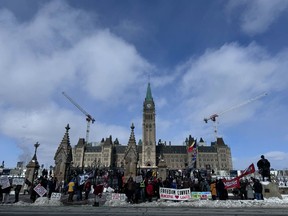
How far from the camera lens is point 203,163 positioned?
551ft

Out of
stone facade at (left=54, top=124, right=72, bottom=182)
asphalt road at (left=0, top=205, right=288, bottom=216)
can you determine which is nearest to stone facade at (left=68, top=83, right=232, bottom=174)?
stone facade at (left=54, top=124, right=72, bottom=182)

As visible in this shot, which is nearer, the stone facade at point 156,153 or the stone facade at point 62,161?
the stone facade at point 62,161

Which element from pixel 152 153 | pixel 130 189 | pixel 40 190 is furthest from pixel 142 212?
pixel 152 153

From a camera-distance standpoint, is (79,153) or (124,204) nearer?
(124,204)

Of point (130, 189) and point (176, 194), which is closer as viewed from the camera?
point (130, 189)

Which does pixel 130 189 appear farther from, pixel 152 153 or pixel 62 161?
pixel 152 153

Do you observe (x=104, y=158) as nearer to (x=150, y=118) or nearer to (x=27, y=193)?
(x=150, y=118)

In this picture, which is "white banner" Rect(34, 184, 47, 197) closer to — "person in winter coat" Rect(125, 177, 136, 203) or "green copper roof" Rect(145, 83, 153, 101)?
"person in winter coat" Rect(125, 177, 136, 203)

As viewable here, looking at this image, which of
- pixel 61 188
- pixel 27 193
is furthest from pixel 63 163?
pixel 27 193

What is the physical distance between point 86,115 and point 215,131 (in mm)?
96096

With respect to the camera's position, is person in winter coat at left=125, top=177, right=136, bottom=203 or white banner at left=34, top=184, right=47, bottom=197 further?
white banner at left=34, top=184, right=47, bottom=197

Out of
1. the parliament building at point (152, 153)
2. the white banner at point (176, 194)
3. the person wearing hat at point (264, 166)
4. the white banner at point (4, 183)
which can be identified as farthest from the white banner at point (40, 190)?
the parliament building at point (152, 153)

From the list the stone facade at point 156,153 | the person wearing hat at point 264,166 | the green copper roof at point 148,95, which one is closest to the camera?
the person wearing hat at point 264,166

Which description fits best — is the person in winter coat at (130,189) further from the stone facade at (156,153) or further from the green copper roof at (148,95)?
the green copper roof at (148,95)
